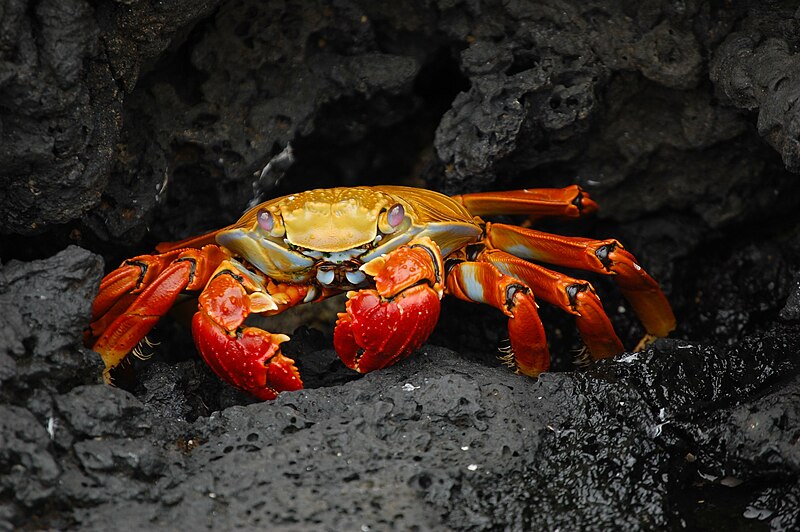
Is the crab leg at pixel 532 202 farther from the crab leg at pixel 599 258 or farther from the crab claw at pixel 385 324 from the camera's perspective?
the crab claw at pixel 385 324

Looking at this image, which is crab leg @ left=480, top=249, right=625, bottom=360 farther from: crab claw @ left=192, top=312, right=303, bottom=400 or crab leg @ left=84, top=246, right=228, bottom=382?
crab leg @ left=84, top=246, right=228, bottom=382

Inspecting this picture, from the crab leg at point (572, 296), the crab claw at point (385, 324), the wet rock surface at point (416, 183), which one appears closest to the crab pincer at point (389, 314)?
the crab claw at point (385, 324)

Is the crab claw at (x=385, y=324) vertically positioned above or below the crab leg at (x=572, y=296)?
above

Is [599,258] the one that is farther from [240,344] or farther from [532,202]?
[240,344]

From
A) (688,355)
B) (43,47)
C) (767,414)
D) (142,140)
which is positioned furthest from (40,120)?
(767,414)

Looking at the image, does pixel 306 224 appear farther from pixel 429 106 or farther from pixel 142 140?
pixel 429 106

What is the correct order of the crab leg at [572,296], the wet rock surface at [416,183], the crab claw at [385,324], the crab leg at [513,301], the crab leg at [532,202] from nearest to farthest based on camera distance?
the wet rock surface at [416,183] < the crab claw at [385,324] < the crab leg at [513,301] < the crab leg at [572,296] < the crab leg at [532,202]

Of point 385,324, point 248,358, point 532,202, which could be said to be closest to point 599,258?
point 532,202
